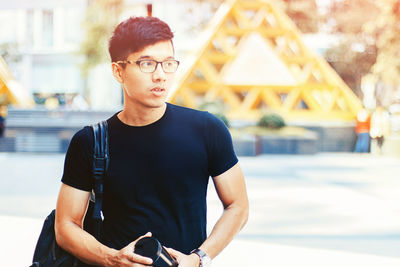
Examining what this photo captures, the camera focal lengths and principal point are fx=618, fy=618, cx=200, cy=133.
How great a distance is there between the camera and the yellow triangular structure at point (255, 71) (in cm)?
2211

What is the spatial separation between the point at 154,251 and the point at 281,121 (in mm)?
17793

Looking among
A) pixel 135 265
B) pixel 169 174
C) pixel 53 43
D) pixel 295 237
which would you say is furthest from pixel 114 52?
pixel 53 43

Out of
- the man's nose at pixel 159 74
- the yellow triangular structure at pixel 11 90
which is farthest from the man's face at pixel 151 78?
the yellow triangular structure at pixel 11 90

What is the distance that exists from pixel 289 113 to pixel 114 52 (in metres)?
20.4

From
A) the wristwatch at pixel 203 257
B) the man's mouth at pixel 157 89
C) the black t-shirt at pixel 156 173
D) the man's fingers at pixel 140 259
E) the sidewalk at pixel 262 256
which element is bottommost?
the sidewalk at pixel 262 256

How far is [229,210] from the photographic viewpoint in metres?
2.45

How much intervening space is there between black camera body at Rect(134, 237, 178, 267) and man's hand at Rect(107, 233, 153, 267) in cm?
2

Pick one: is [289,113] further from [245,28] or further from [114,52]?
[114,52]

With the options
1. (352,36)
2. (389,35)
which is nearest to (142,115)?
(389,35)

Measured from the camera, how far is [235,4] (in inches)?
918

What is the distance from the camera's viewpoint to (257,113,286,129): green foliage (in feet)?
64.3

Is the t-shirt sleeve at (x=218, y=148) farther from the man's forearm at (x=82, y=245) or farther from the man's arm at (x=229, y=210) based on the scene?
the man's forearm at (x=82, y=245)

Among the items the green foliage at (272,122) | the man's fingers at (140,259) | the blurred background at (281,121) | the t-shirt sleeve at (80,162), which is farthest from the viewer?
the green foliage at (272,122)

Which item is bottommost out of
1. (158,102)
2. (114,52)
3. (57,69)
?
(57,69)
